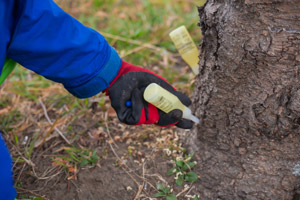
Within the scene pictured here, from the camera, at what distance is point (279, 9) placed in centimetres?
100

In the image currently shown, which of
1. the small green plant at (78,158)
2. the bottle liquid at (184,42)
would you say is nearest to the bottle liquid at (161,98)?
the bottle liquid at (184,42)

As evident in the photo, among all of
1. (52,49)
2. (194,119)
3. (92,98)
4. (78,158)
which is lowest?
(78,158)

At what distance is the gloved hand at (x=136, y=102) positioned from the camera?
1.32m

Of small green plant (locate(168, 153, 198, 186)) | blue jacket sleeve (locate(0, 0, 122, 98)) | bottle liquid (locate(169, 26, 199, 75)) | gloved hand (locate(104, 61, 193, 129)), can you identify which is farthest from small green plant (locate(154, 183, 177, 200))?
bottle liquid (locate(169, 26, 199, 75))

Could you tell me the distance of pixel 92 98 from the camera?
6.54 feet

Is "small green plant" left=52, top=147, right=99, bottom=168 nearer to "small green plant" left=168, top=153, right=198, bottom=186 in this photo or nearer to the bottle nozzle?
"small green plant" left=168, top=153, right=198, bottom=186

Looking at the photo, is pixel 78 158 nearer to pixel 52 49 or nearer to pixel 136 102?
pixel 136 102

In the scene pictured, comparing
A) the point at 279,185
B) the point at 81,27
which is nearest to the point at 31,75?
the point at 81,27

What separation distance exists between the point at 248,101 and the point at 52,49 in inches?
32.2

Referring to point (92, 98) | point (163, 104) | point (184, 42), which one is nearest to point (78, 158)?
point (92, 98)

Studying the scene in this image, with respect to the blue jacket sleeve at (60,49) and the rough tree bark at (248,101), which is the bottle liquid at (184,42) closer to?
the rough tree bark at (248,101)

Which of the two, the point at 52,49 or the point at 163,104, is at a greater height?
the point at 52,49

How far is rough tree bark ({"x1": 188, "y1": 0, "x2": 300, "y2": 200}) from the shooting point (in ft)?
3.46

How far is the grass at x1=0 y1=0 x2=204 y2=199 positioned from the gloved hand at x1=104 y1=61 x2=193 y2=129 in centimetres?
42
